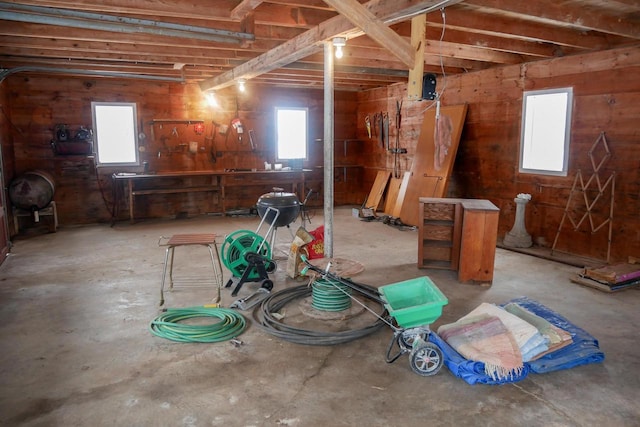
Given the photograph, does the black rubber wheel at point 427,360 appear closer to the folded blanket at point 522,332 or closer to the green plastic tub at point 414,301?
the green plastic tub at point 414,301

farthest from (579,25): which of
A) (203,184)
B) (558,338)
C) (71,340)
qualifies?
(203,184)

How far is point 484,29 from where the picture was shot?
438 cm

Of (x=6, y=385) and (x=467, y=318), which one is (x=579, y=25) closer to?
(x=467, y=318)

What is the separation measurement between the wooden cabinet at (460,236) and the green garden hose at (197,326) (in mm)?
2378

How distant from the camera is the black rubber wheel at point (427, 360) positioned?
2.79 metres

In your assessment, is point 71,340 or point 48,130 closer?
point 71,340

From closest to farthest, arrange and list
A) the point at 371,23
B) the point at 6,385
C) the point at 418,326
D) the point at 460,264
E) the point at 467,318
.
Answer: the point at 6,385, the point at 418,326, the point at 467,318, the point at 371,23, the point at 460,264

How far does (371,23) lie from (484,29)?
5.18 feet

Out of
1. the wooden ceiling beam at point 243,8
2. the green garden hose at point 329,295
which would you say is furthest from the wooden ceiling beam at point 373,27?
the green garden hose at point 329,295

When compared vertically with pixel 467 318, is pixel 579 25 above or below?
above

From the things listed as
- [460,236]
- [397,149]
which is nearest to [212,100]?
[397,149]

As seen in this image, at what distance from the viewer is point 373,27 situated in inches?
136

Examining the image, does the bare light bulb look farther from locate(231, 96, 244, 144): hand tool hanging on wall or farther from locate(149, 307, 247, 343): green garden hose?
locate(149, 307, 247, 343): green garden hose

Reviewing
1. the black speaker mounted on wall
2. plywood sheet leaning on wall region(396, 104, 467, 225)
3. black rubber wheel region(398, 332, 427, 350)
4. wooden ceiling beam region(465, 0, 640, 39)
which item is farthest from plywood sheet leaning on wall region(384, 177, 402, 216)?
black rubber wheel region(398, 332, 427, 350)
